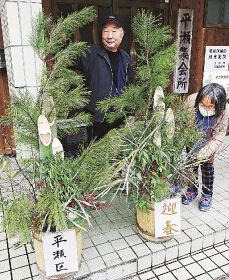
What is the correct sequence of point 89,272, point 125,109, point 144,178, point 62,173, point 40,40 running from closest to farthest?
1. point 40,40
2. point 62,173
3. point 89,272
4. point 144,178
5. point 125,109

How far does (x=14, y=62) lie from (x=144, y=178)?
2079 millimetres

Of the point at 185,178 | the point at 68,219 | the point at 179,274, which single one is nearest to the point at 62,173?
the point at 68,219

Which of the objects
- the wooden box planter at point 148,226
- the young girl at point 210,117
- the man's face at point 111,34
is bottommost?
the wooden box planter at point 148,226

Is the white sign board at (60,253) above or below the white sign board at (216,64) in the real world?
below

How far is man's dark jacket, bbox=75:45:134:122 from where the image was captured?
3.66 m

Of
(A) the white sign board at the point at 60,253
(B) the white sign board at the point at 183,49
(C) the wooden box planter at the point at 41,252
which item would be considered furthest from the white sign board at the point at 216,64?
(A) the white sign board at the point at 60,253

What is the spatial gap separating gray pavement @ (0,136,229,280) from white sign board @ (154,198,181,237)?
0.59 feet

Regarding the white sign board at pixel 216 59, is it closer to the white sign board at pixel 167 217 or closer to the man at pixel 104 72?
the man at pixel 104 72

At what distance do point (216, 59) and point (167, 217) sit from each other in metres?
4.16

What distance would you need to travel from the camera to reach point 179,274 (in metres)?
2.96

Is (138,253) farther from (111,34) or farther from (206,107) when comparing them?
(111,34)

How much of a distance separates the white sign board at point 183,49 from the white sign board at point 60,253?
3907mm

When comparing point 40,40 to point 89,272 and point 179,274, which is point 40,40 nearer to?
point 89,272

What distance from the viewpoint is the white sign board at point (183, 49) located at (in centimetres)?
541
